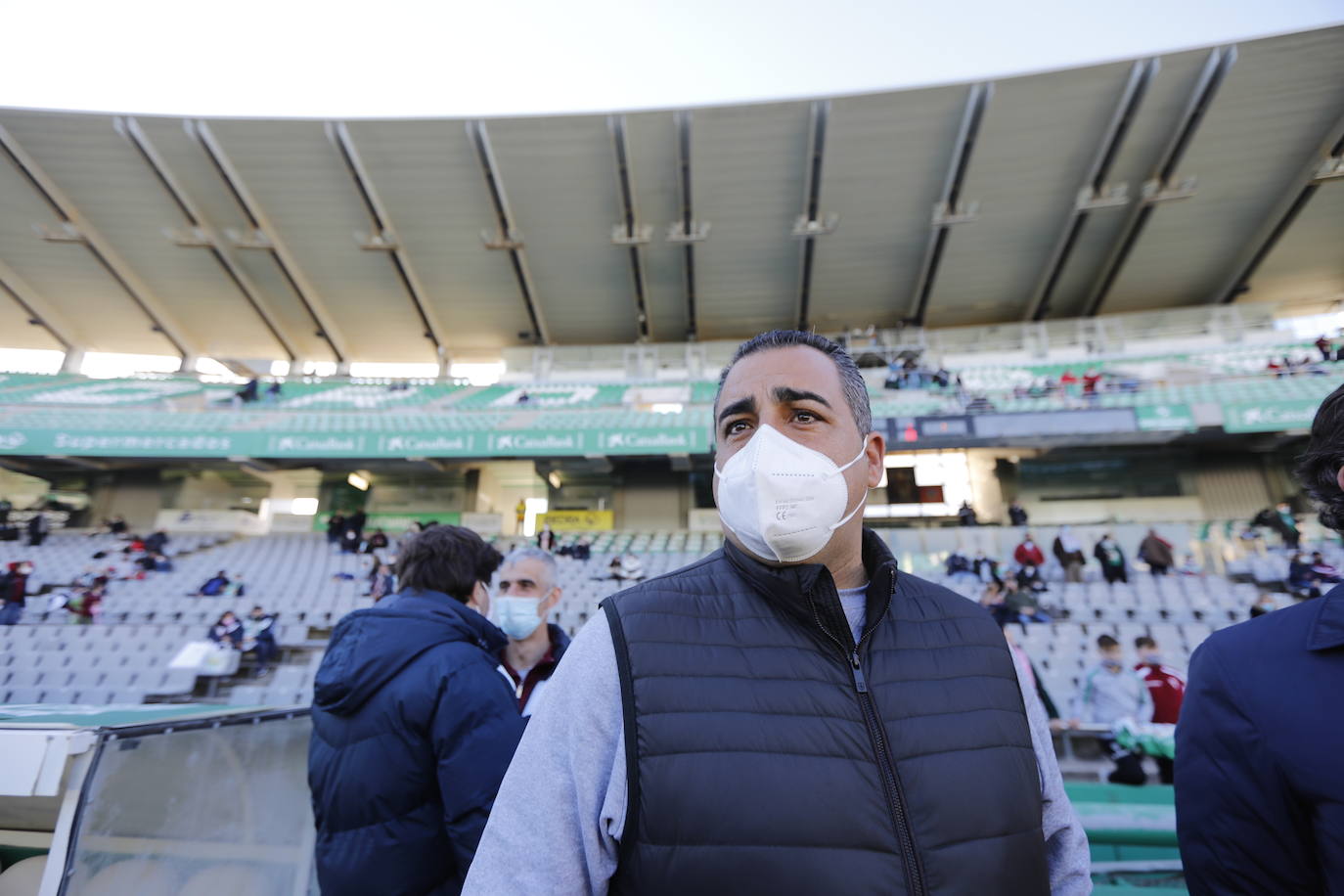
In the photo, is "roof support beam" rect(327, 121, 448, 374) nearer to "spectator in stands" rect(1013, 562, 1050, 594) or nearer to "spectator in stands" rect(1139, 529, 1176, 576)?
"spectator in stands" rect(1013, 562, 1050, 594)

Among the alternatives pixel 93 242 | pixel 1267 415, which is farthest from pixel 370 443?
pixel 1267 415

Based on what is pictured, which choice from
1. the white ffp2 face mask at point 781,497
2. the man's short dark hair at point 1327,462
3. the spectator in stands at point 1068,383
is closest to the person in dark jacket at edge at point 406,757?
the white ffp2 face mask at point 781,497

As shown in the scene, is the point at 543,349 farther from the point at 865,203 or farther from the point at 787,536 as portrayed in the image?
the point at 787,536

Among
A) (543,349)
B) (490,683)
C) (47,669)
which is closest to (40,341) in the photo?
(543,349)

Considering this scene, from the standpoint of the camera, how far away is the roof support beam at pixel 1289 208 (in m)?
15.3

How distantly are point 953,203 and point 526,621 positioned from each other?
18543mm

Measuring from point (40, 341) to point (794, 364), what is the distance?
98.5 feet

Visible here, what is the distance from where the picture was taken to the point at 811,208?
17797mm

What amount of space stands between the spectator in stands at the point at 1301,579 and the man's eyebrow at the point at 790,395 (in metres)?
11.8

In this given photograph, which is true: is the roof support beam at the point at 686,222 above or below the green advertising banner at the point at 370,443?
above

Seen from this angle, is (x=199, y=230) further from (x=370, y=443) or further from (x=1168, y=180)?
(x=1168, y=180)

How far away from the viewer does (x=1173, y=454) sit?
53.4 ft

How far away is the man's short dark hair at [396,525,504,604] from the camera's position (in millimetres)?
2039

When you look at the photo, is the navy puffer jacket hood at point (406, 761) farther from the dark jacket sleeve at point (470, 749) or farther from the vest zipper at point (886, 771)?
the vest zipper at point (886, 771)
